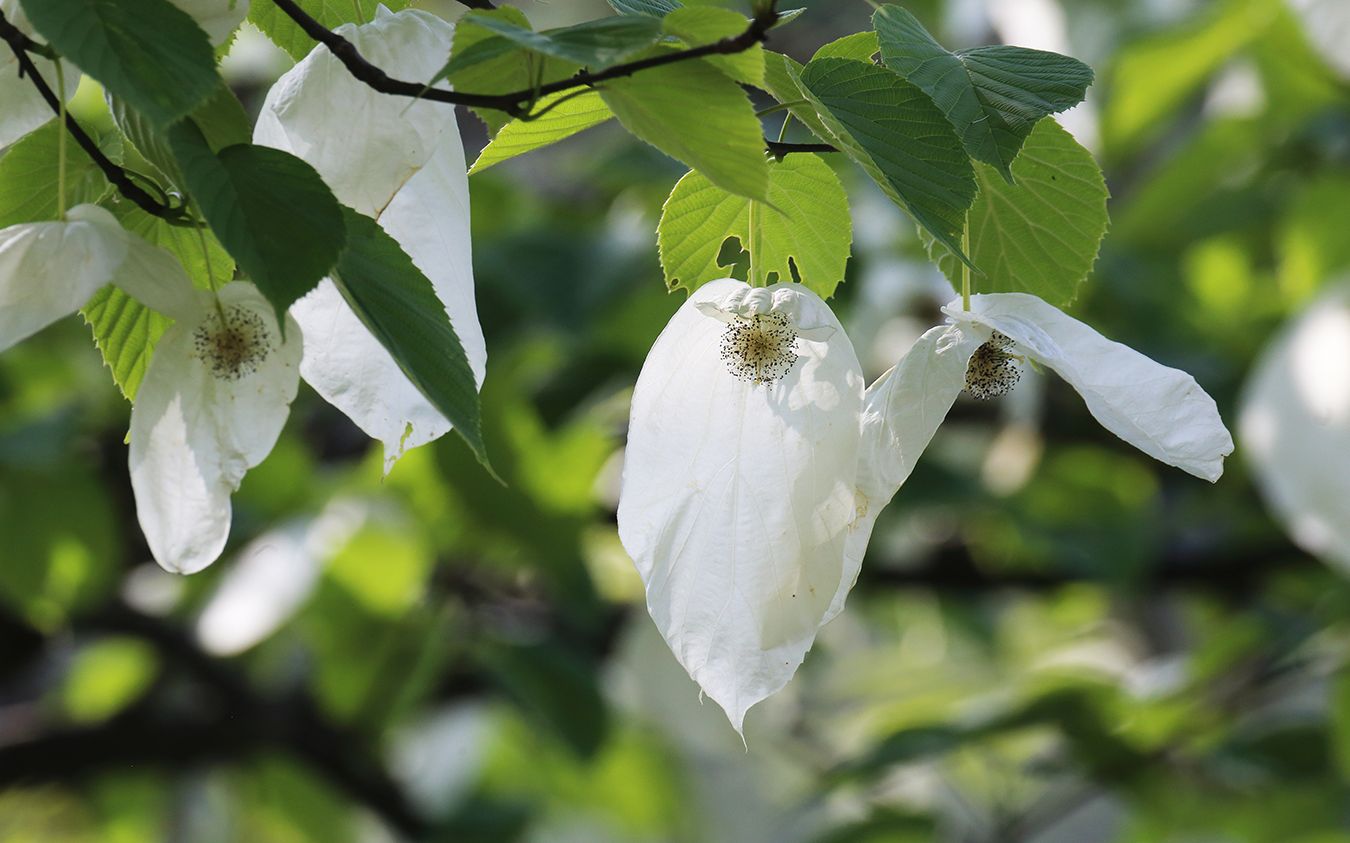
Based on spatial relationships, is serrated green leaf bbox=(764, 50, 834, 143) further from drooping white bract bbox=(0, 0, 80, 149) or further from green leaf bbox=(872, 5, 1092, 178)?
drooping white bract bbox=(0, 0, 80, 149)

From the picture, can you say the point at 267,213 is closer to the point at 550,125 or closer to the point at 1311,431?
the point at 550,125

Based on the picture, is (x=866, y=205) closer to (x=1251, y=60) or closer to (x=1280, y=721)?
(x=1251, y=60)

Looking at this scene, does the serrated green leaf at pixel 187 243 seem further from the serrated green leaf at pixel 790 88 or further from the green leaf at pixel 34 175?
the serrated green leaf at pixel 790 88

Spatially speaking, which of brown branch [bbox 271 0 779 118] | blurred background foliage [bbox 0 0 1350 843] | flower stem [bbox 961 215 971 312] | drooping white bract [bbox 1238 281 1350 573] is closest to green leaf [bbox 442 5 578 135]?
brown branch [bbox 271 0 779 118]

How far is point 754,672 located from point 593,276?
2.21 feet

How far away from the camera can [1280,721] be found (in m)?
1.33

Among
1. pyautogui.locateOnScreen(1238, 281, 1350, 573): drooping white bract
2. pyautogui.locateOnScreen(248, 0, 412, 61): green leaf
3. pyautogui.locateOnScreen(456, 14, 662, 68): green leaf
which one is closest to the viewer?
pyautogui.locateOnScreen(456, 14, 662, 68): green leaf

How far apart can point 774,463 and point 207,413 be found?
0.47ft

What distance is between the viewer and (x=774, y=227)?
15.5 inches

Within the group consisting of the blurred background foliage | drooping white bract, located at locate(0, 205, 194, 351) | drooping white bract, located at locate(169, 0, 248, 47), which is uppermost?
drooping white bract, located at locate(169, 0, 248, 47)

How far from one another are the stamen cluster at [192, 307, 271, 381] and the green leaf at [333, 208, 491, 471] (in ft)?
0.14

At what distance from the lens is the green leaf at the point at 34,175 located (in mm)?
363

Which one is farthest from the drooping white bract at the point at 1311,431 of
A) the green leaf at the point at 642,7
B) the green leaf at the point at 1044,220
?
the green leaf at the point at 642,7

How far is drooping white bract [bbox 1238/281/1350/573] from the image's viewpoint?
1015mm
